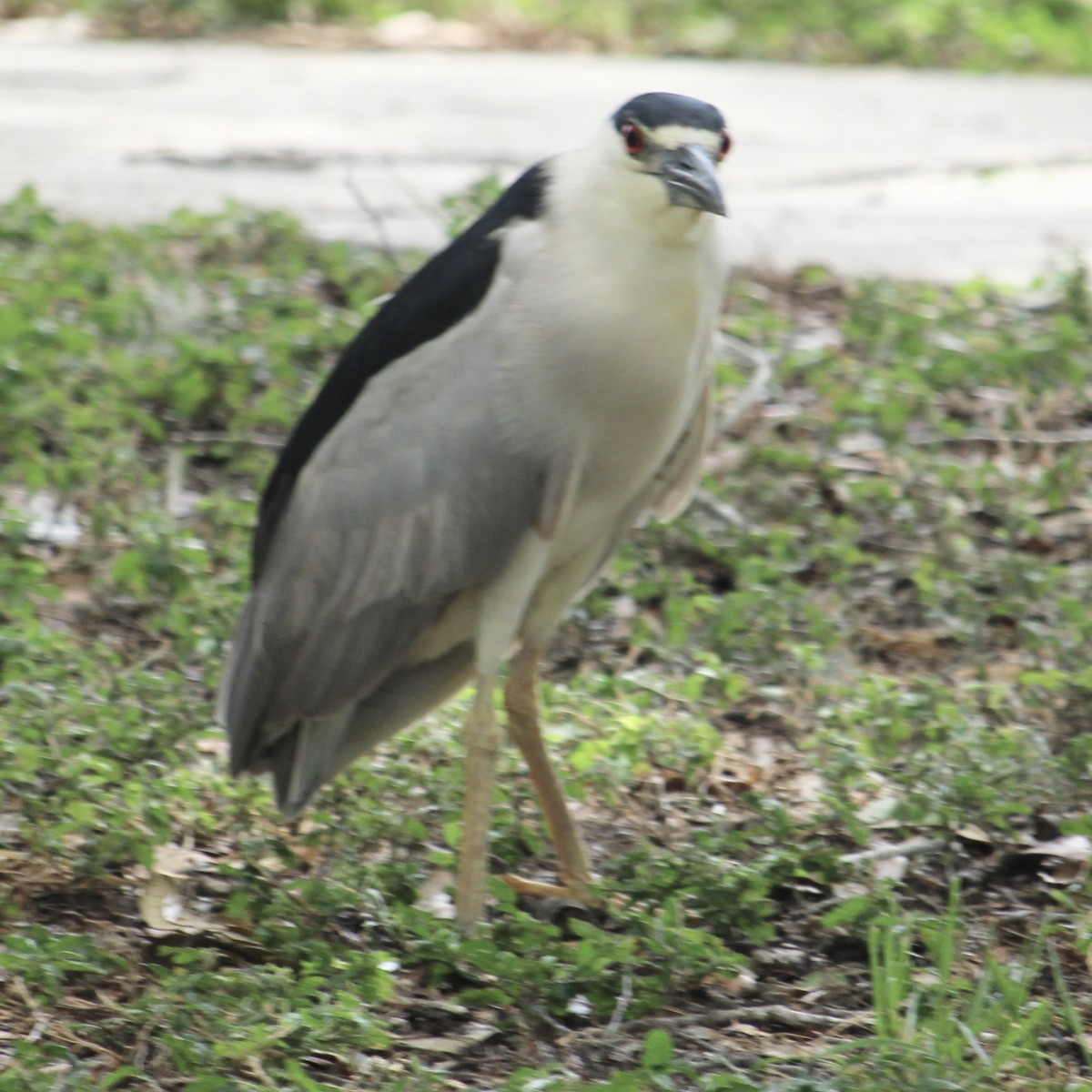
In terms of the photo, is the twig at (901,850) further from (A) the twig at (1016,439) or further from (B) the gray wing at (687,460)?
(A) the twig at (1016,439)

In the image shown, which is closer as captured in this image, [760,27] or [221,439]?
[221,439]

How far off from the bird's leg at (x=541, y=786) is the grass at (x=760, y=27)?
26.4 ft

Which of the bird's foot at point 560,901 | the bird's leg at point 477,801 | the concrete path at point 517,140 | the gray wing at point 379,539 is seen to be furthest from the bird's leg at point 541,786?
the concrete path at point 517,140

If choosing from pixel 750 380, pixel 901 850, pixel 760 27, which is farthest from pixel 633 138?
pixel 760 27

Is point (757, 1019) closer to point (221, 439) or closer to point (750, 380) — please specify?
point (221, 439)

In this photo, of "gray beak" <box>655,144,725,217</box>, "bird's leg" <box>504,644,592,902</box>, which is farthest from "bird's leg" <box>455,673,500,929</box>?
"gray beak" <box>655,144,725,217</box>

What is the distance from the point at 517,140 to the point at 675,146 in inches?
237

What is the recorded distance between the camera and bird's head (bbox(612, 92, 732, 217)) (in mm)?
3271

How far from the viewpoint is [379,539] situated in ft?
12.2

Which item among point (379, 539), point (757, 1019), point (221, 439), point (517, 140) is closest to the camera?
point (757, 1019)

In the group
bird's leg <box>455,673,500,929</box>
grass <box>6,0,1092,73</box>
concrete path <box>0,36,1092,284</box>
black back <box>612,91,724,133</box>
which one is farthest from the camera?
grass <box>6,0,1092,73</box>

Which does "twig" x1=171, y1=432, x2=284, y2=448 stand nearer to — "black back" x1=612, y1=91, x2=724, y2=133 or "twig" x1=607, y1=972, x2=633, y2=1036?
"black back" x1=612, y1=91, x2=724, y2=133

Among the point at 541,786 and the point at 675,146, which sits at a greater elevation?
the point at 675,146

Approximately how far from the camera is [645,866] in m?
3.79
